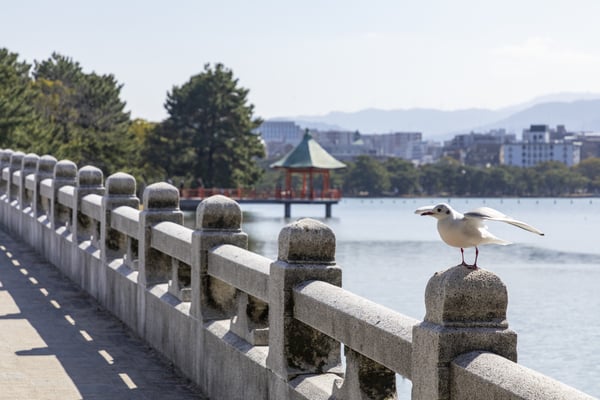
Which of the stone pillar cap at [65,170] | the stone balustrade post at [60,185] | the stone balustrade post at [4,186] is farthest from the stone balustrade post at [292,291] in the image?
the stone balustrade post at [4,186]

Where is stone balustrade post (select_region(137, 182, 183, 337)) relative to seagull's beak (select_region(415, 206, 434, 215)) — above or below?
below

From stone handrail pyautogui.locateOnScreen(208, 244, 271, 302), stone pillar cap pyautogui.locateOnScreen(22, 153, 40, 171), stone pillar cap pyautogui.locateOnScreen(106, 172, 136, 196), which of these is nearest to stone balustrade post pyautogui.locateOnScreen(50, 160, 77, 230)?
stone pillar cap pyautogui.locateOnScreen(106, 172, 136, 196)

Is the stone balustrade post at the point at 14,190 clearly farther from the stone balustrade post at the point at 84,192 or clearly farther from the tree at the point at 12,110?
the tree at the point at 12,110

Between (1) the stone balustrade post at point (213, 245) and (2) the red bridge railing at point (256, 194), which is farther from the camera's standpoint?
(2) the red bridge railing at point (256, 194)

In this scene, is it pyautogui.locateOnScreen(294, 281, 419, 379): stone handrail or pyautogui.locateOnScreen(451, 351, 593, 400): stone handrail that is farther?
pyautogui.locateOnScreen(294, 281, 419, 379): stone handrail

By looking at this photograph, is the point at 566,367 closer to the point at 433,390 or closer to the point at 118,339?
the point at 118,339

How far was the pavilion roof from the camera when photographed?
103 m

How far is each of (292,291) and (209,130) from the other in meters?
89.4

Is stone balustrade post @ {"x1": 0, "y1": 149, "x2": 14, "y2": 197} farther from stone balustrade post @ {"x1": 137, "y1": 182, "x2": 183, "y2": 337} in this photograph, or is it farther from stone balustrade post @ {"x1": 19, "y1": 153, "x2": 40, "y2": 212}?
stone balustrade post @ {"x1": 137, "y1": 182, "x2": 183, "y2": 337}

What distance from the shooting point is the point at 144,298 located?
31.9 feet

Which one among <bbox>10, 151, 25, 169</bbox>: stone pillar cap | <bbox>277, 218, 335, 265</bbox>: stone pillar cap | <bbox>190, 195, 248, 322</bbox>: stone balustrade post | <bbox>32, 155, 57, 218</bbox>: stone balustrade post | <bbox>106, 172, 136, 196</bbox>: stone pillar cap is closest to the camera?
<bbox>277, 218, 335, 265</bbox>: stone pillar cap

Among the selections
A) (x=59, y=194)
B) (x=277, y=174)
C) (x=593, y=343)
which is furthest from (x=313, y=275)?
(x=277, y=174)

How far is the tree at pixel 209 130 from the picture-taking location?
94.8 m

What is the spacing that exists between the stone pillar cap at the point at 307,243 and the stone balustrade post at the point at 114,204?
5.37 m
